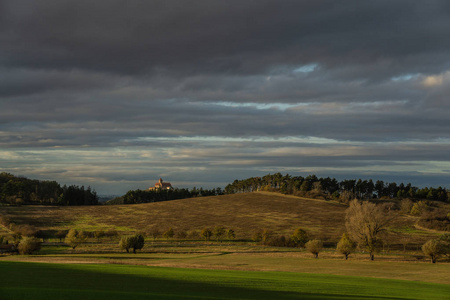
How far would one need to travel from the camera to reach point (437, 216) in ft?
464

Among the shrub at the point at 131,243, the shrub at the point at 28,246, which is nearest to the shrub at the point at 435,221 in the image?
the shrub at the point at 131,243

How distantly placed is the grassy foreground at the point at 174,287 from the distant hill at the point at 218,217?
6833 centimetres

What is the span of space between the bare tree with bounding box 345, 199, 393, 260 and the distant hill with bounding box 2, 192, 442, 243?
80.7 feet

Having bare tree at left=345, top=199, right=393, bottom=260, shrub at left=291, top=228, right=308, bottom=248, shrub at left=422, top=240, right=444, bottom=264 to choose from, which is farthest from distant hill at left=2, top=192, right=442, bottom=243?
shrub at left=422, top=240, right=444, bottom=264

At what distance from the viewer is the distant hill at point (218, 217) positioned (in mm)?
125438

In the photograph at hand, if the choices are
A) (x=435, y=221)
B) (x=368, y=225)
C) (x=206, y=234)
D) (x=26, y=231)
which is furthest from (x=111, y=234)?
(x=435, y=221)

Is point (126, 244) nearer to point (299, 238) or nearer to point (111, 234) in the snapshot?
point (111, 234)

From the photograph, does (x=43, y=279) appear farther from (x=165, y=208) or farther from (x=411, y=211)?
(x=411, y=211)

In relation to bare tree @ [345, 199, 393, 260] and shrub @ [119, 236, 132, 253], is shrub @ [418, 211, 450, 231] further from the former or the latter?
shrub @ [119, 236, 132, 253]

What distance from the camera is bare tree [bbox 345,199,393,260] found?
82250mm

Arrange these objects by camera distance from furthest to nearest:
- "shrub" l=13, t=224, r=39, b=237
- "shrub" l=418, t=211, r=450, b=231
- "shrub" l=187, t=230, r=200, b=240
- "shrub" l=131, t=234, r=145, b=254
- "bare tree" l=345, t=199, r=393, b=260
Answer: "shrub" l=418, t=211, r=450, b=231 < "shrub" l=187, t=230, r=200, b=240 < "shrub" l=13, t=224, r=39, b=237 < "bare tree" l=345, t=199, r=393, b=260 < "shrub" l=131, t=234, r=145, b=254

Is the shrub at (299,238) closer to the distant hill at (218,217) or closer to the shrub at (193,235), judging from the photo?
the distant hill at (218,217)

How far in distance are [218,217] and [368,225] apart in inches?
2797

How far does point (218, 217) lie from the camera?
147 metres
